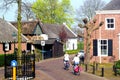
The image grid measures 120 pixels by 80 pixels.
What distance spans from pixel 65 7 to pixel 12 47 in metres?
53.2

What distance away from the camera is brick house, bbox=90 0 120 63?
131ft

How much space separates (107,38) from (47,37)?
2500cm

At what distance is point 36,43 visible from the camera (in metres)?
54.7

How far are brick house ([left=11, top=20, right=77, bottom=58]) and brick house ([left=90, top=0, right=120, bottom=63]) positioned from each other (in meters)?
11.6

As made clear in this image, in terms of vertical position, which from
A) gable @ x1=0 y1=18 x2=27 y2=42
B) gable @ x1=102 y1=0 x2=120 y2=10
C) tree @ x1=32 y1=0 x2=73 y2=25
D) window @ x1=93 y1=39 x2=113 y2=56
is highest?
tree @ x1=32 y1=0 x2=73 y2=25

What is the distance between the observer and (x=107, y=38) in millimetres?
40344

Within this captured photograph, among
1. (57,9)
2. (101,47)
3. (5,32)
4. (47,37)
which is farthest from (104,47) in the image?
(57,9)

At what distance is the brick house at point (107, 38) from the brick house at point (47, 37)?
38.0ft

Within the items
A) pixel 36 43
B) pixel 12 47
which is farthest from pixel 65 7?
pixel 12 47

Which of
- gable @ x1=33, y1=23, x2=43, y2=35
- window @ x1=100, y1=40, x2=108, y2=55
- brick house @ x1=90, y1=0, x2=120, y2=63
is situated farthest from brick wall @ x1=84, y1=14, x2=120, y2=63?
gable @ x1=33, y1=23, x2=43, y2=35

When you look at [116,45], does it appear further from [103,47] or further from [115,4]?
[115,4]

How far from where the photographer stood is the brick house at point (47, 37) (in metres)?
54.2

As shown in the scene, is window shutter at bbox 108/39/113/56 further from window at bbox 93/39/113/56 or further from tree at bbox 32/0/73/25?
tree at bbox 32/0/73/25

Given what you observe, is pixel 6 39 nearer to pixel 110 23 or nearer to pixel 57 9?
pixel 110 23
